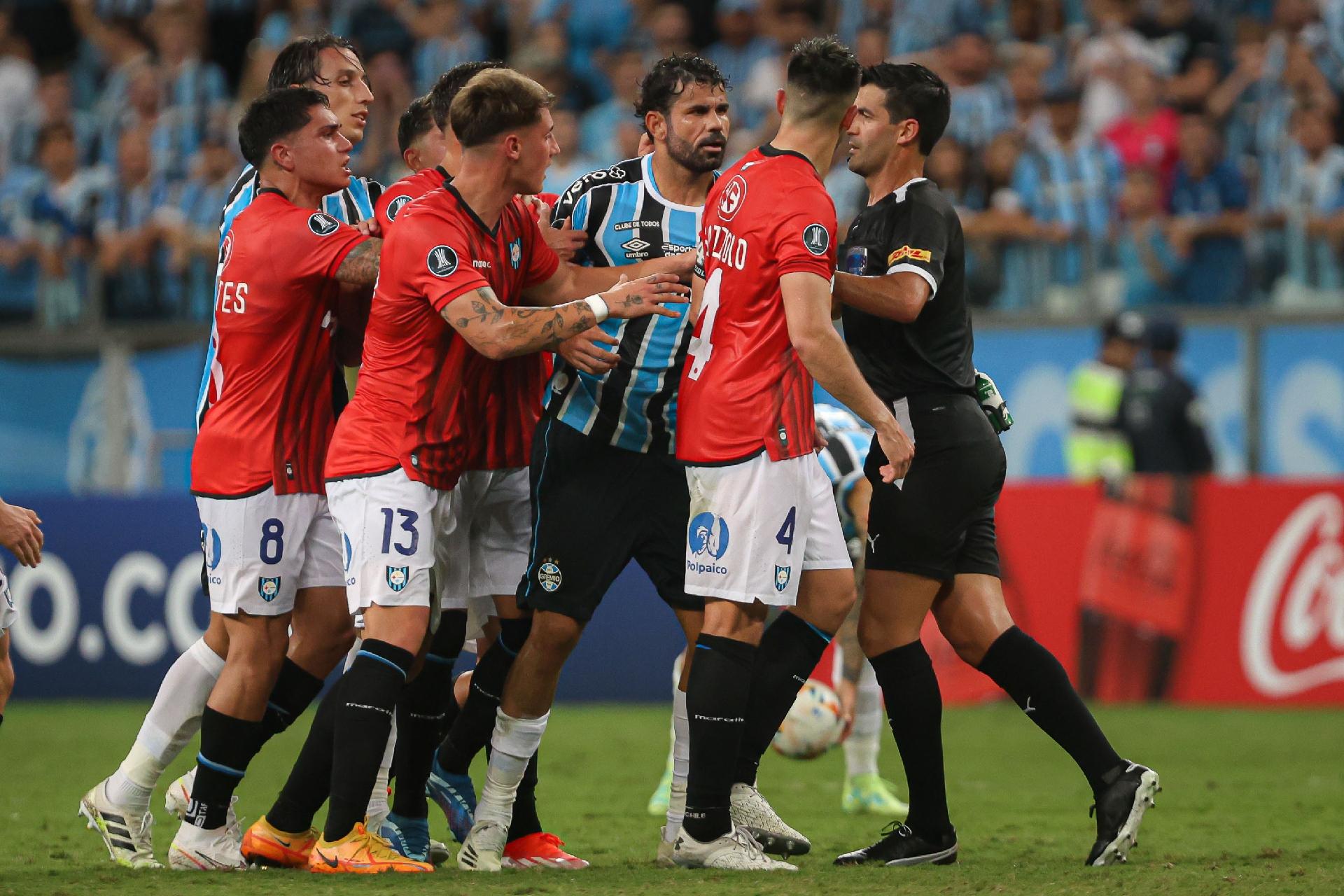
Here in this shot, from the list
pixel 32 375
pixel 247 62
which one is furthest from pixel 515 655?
pixel 247 62

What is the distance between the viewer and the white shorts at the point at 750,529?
18.1 feet

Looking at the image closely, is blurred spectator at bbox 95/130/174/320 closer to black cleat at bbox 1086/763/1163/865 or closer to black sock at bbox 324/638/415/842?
black sock at bbox 324/638/415/842

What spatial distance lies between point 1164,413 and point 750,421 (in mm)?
7698

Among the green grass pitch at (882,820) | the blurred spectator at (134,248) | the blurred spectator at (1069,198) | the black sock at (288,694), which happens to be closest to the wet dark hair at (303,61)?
the black sock at (288,694)

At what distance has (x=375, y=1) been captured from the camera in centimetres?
1650

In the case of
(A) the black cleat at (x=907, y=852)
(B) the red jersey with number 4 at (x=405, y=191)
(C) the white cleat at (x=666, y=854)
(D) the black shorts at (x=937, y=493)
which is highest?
(B) the red jersey with number 4 at (x=405, y=191)

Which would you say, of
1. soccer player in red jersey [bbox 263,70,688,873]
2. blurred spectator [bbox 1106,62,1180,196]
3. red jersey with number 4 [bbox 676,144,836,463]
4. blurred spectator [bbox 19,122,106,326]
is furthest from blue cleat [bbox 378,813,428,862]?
blurred spectator [bbox 1106,62,1180,196]

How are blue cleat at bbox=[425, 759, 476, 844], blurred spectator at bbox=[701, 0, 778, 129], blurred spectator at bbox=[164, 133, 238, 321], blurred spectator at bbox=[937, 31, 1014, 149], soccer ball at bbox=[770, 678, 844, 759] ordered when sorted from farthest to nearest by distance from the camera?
blurred spectator at bbox=[701, 0, 778, 129] < blurred spectator at bbox=[937, 31, 1014, 149] < blurred spectator at bbox=[164, 133, 238, 321] < soccer ball at bbox=[770, 678, 844, 759] < blue cleat at bbox=[425, 759, 476, 844]

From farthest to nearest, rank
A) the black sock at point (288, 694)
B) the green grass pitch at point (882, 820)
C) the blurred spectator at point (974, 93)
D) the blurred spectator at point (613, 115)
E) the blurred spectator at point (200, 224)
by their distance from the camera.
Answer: the blurred spectator at point (613, 115)
the blurred spectator at point (974, 93)
the blurred spectator at point (200, 224)
the black sock at point (288, 694)
the green grass pitch at point (882, 820)

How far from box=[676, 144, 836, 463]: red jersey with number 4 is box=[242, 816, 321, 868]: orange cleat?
6.08 feet

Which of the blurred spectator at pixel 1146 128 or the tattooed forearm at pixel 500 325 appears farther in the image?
the blurred spectator at pixel 1146 128

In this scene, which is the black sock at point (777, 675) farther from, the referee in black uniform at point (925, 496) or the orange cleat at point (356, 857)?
the orange cleat at point (356, 857)

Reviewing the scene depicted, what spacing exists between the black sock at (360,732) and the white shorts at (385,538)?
17 cm

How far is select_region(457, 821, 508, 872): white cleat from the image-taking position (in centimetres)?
579
